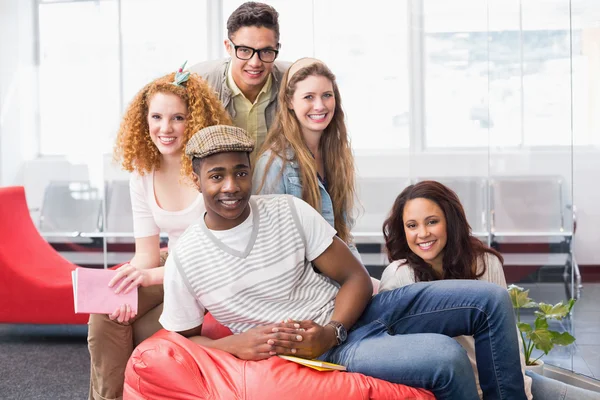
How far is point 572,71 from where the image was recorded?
187 inches

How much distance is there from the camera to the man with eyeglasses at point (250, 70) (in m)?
2.98

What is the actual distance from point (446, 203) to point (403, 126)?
3584 millimetres

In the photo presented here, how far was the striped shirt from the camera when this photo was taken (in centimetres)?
233

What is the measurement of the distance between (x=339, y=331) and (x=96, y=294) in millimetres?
813

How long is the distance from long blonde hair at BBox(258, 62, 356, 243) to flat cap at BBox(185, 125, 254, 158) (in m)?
0.43

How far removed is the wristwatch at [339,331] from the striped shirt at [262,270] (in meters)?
0.08

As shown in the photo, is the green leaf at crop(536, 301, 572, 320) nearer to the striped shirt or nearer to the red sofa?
the striped shirt

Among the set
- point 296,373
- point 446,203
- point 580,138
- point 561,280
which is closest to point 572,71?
point 580,138

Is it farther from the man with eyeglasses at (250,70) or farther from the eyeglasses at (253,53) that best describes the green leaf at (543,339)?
the eyeglasses at (253,53)

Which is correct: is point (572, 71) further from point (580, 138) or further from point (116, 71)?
point (116, 71)

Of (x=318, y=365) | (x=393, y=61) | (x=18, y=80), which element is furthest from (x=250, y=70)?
(x=18, y=80)

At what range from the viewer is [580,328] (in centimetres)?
459

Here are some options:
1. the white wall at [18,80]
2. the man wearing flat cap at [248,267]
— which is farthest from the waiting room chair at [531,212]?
the white wall at [18,80]

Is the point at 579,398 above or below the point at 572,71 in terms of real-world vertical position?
below
